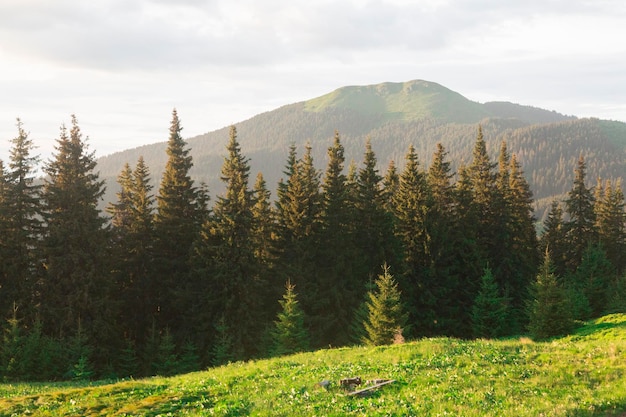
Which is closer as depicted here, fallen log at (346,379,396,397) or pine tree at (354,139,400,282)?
fallen log at (346,379,396,397)

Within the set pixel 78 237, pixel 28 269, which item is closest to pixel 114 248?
pixel 78 237

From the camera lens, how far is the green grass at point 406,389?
12945mm

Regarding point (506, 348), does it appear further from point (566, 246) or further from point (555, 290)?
point (566, 246)

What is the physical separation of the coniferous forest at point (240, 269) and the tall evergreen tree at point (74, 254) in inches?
4.8

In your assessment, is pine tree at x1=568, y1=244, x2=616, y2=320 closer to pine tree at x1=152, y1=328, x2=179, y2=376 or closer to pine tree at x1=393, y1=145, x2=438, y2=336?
pine tree at x1=393, y1=145, x2=438, y2=336

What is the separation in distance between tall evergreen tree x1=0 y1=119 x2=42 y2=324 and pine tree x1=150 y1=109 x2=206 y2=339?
34.4 feet

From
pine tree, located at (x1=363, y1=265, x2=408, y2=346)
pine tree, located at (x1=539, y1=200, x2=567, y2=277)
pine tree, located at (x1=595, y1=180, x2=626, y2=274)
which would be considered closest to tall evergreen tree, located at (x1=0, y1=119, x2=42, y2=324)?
pine tree, located at (x1=363, y1=265, x2=408, y2=346)

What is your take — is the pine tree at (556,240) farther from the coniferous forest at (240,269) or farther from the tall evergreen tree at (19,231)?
the tall evergreen tree at (19,231)

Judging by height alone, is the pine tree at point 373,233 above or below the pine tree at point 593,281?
above

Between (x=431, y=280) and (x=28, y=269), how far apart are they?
4022 cm

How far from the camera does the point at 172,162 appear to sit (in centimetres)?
4488

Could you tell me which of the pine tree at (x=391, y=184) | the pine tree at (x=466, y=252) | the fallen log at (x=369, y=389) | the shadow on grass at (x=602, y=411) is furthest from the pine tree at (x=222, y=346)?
the shadow on grass at (x=602, y=411)

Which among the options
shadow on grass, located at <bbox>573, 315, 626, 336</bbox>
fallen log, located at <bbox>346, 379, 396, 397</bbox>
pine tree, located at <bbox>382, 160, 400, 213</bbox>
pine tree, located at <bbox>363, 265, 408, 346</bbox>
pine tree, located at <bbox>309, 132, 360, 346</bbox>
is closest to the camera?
fallen log, located at <bbox>346, 379, 396, 397</bbox>

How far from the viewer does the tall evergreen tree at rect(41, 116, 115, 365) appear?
37.3 m
